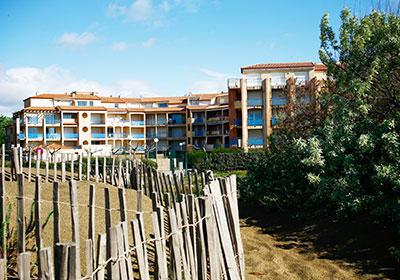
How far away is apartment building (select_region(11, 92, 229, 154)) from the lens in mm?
63938

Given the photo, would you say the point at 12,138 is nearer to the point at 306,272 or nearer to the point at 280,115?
the point at 280,115

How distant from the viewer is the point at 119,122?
69.7 m

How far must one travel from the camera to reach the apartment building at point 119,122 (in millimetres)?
63938

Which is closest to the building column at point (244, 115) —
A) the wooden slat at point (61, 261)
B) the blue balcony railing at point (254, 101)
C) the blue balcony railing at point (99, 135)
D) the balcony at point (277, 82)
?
the blue balcony railing at point (254, 101)

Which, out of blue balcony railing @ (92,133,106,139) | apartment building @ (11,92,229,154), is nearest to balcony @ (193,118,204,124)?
apartment building @ (11,92,229,154)

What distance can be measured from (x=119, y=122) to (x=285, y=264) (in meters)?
62.2

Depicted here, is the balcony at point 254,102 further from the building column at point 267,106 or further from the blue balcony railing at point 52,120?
the blue balcony railing at point 52,120

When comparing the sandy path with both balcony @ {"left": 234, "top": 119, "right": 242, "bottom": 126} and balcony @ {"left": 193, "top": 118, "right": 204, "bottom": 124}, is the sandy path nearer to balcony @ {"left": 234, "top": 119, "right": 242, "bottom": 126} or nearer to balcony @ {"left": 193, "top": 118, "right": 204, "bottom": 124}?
balcony @ {"left": 234, "top": 119, "right": 242, "bottom": 126}

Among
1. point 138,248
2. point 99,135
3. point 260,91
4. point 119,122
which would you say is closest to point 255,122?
point 260,91

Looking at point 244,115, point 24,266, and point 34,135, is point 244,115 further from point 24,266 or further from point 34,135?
point 24,266

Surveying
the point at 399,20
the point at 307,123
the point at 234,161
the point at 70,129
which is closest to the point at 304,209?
the point at 307,123

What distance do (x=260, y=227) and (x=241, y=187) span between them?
2760mm

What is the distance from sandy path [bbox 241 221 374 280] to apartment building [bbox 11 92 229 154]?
5030 centimetres

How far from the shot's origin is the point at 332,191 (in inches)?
435
